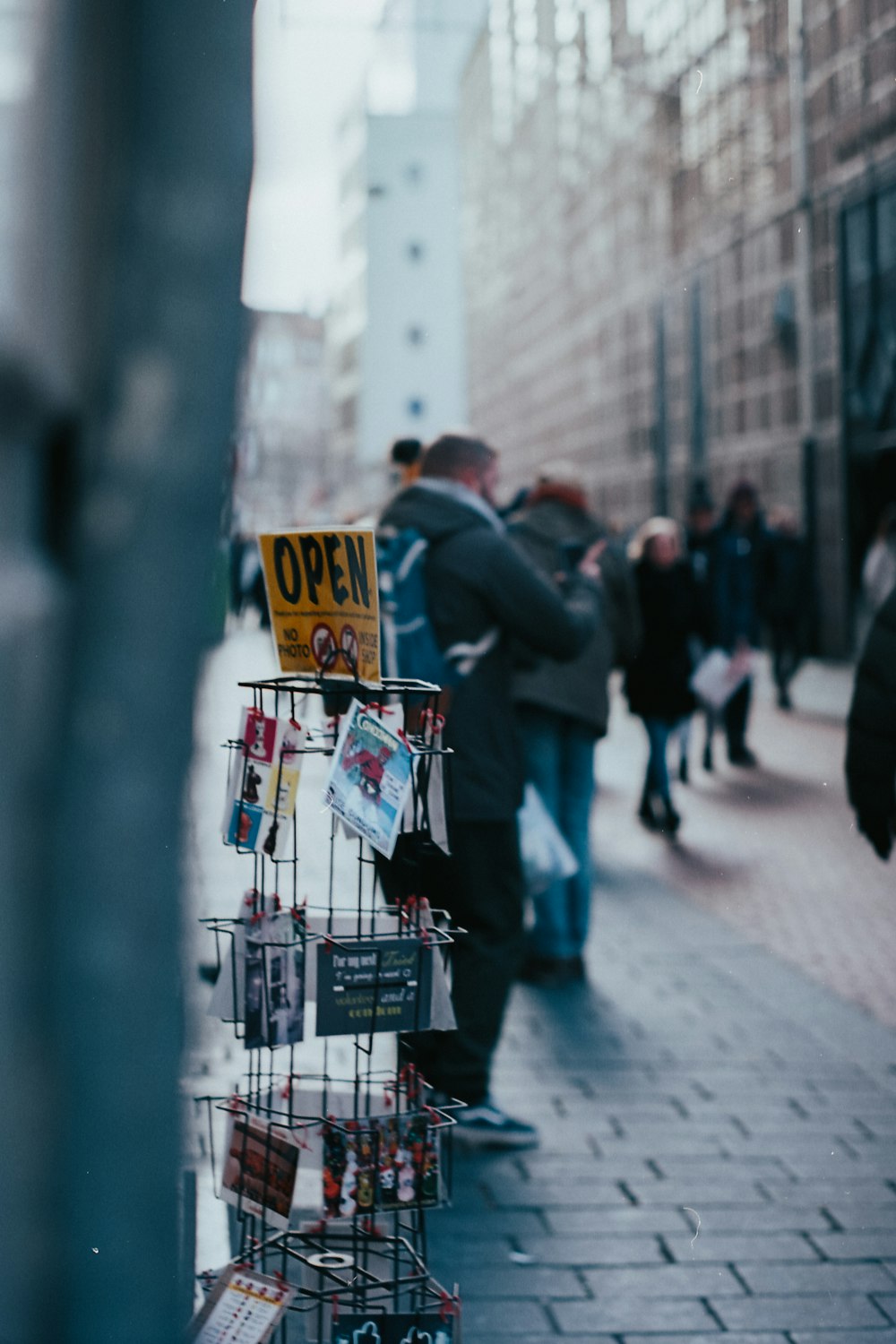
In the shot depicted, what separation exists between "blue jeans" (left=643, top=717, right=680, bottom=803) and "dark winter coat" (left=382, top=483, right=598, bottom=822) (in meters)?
5.24

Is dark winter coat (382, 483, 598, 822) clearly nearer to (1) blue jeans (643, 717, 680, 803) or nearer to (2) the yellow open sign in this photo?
(2) the yellow open sign

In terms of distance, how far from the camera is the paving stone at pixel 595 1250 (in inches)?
158

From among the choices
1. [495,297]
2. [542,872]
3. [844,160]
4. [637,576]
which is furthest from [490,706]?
[495,297]

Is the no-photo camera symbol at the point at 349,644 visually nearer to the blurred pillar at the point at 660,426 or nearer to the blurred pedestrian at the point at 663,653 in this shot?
the blurred pedestrian at the point at 663,653

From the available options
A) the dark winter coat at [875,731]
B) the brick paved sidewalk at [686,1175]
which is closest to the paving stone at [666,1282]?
the brick paved sidewalk at [686,1175]

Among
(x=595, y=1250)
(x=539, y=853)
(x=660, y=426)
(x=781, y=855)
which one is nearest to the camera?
(x=595, y=1250)

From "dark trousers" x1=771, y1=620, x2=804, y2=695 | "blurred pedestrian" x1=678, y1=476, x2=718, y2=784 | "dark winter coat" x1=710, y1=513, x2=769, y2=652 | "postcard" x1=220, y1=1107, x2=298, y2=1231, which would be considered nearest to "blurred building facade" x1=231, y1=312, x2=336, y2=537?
A: "postcard" x1=220, y1=1107, x2=298, y2=1231

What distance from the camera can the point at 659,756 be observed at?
10.2 meters

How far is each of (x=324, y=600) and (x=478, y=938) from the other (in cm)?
217

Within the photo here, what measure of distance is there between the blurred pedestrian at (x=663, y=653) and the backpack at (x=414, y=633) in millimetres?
5291

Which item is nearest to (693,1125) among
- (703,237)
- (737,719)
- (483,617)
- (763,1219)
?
(763,1219)

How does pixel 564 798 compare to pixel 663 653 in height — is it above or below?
below

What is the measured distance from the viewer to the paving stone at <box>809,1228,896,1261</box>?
3.97 m

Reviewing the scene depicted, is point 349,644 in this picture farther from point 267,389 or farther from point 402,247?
point 402,247
